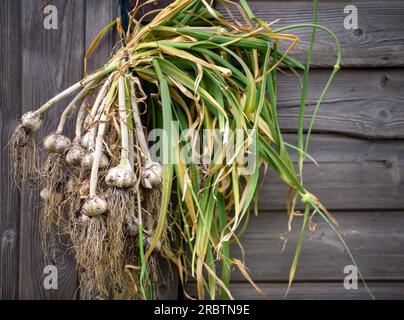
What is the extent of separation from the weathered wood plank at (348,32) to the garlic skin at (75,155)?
1.70ft

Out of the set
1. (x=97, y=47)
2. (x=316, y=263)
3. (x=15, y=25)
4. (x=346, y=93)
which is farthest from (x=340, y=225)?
(x=15, y=25)

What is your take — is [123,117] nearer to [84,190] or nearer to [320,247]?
[84,190]

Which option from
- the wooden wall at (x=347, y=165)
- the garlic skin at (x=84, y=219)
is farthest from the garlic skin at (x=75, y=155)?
the wooden wall at (x=347, y=165)

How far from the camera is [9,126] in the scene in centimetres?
119

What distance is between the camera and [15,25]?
46.4 inches

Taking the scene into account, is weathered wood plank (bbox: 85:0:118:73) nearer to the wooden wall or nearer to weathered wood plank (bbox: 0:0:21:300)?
weathered wood plank (bbox: 0:0:21:300)

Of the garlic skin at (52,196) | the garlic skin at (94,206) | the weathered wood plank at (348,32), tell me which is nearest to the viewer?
the garlic skin at (94,206)

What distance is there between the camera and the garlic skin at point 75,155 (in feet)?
3.03

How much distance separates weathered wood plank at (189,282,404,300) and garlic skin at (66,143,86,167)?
19.7 inches

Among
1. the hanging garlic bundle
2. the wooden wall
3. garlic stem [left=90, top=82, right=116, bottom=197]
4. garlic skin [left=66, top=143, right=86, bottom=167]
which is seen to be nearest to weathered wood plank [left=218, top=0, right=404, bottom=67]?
the wooden wall

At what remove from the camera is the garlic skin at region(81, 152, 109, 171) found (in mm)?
896

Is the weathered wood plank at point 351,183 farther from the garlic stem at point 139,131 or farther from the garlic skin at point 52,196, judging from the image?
the garlic skin at point 52,196

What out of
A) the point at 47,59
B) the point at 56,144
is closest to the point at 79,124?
the point at 56,144
